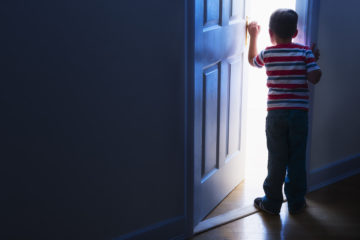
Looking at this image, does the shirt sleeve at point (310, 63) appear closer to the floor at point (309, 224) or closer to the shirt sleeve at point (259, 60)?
the shirt sleeve at point (259, 60)

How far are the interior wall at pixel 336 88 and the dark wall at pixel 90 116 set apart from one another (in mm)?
1064

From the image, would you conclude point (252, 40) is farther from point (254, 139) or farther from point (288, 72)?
point (254, 139)

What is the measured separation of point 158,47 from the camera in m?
2.01

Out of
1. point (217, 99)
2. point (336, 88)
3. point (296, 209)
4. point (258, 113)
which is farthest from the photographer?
point (258, 113)

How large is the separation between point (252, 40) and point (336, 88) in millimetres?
712

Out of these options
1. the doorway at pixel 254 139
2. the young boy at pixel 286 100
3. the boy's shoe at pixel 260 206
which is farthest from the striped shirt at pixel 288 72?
the boy's shoe at pixel 260 206

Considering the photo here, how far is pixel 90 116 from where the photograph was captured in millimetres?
1831

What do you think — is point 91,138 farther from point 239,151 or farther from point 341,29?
point 341,29

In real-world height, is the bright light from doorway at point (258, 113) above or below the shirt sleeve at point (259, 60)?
below

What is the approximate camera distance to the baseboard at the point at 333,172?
2.91 meters

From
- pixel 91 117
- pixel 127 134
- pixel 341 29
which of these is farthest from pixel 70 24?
pixel 341 29

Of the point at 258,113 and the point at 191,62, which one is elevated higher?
the point at 191,62

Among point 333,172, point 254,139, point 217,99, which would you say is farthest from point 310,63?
point 254,139

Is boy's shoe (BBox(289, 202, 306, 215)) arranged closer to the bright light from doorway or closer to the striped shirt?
the bright light from doorway
